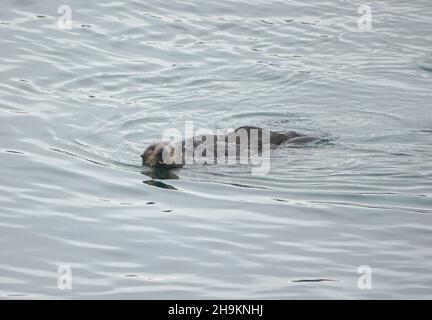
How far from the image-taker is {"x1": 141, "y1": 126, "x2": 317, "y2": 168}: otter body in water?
11281 mm

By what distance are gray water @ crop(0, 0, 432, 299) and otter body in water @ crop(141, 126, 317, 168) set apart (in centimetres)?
23

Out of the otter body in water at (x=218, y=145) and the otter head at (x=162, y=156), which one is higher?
the otter body in water at (x=218, y=145)

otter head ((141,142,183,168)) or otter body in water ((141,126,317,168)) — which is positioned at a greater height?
otter body in water ((141,126,317,168))

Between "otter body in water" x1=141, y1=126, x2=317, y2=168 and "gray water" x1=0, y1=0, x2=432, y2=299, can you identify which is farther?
"otter body in water" x1=141, y1=126, x2=317, y2=168

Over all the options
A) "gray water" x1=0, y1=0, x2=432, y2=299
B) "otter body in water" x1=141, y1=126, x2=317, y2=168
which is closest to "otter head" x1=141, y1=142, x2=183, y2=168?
"otter body in water" x1=141, y1=126, x2=317, y2=168

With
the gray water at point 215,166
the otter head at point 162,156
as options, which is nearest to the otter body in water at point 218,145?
the otter head at point 162,156

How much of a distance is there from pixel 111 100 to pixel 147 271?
6.26m

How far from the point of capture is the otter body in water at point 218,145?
11.3 metres

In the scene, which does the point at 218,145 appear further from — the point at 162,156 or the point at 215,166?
the point at 162,156

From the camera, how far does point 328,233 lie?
30.7 feet

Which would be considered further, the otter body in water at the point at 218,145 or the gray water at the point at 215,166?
the otter body in water at the point at 218,145

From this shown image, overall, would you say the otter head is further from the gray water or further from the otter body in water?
the gray water

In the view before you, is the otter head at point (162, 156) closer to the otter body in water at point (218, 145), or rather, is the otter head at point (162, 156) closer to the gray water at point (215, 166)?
the otter body in water at point (218, 145)

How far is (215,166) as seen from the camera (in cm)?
1155
